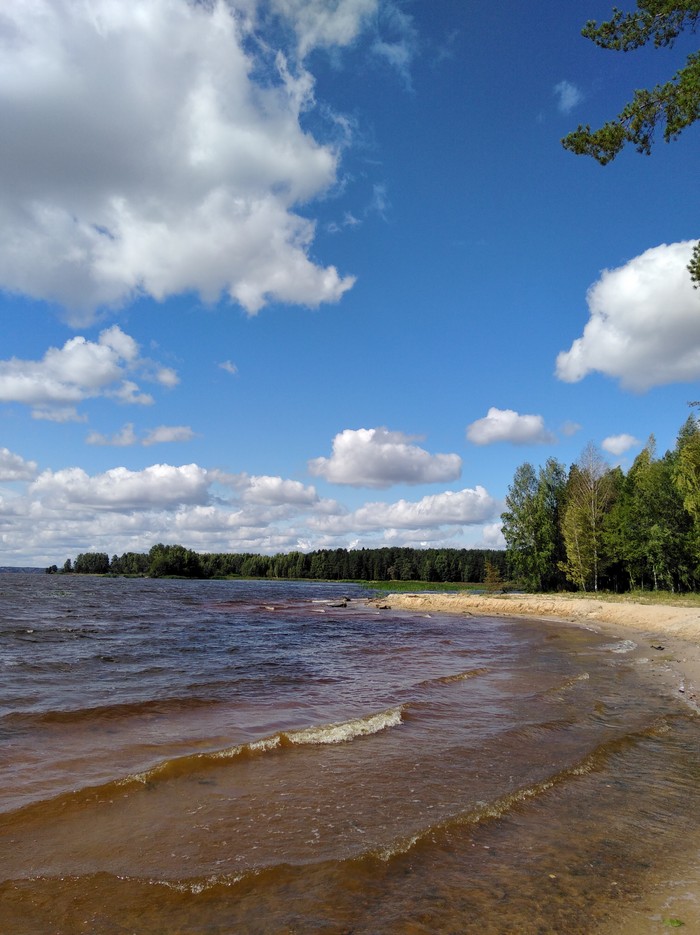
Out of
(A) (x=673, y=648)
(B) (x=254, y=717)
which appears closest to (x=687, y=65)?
(B) (x=254, y=717)

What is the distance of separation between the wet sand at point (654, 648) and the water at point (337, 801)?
19cm

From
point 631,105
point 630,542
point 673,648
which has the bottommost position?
point 673,648

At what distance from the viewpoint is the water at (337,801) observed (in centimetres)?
499

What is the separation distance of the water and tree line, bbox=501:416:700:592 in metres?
36.3

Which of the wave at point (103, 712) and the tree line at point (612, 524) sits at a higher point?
the tree line at point (612, 524)

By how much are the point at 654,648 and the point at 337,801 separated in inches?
829

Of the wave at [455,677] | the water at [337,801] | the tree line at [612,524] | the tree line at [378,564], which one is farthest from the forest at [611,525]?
A: the tree line at [378,564]

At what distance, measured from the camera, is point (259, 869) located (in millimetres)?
5680

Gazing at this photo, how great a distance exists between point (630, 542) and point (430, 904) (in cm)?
5340

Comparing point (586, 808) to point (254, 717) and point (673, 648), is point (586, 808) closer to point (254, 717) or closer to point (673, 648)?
point (254, 717)

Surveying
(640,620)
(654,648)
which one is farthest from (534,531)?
(654,648)

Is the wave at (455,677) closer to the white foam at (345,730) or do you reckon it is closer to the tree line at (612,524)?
the white foam at (345,730)

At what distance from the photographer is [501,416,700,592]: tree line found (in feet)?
155

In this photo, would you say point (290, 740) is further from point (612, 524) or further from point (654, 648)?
point (612, 524)
